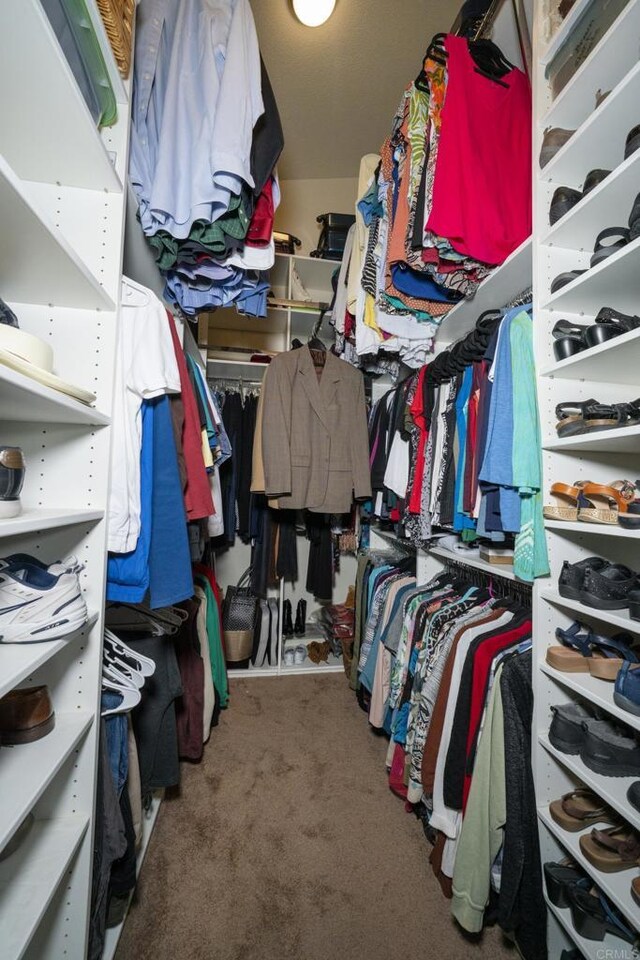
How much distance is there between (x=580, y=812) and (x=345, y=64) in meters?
2.97

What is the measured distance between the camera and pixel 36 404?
684mm

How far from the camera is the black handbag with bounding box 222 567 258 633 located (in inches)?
97.7

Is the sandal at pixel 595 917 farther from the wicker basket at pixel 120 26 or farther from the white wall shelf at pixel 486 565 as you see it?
the wicker basket at pixel 120 26

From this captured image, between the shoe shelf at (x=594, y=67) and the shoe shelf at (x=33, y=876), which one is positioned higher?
the shoe shelf at (x=594, y=67)

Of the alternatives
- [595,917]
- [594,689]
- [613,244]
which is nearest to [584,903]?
[595,917]

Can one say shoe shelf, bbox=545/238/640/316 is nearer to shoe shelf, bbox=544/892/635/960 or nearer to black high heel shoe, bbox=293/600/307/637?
shoe shelf, bbox=544/892/635/960

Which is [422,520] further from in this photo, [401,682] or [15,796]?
[15,796]

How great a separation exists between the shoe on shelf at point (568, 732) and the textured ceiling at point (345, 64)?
2.66m

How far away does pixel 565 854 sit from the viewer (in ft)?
3.26

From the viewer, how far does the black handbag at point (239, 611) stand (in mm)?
2480

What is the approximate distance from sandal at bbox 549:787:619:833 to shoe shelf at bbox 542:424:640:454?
828 mm

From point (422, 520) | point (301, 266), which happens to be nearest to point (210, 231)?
point (422, 520)

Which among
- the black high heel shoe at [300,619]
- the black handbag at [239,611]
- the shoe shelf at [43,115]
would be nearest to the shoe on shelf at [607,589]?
the shoe shelf at [43,115]

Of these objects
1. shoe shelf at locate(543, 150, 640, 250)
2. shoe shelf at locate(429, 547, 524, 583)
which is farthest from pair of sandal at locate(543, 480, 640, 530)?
shoe shelf at locate(543, 150, 640, 250)
